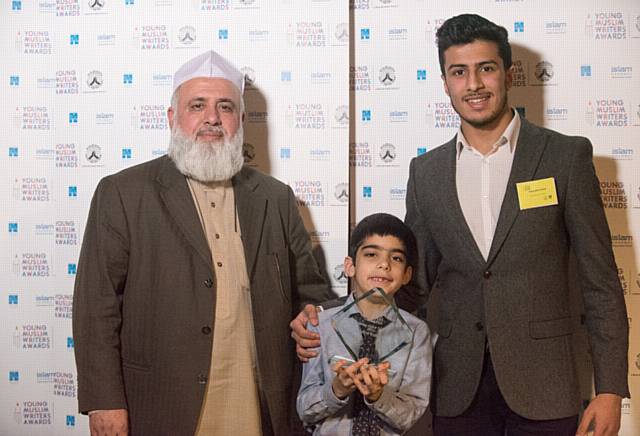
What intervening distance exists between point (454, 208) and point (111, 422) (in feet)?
4.46

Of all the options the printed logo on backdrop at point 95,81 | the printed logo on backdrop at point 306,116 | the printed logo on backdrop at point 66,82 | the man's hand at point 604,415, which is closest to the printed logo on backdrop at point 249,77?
the printed logo on backdrop at point 306,116

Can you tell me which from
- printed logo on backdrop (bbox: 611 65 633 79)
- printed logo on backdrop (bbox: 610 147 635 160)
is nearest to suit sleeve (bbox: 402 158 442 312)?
printed logo on backdrop (bbox: 610 147 635 160)

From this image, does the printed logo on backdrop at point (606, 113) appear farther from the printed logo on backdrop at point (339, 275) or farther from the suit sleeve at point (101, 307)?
the suit sleeve at point (101, 307)

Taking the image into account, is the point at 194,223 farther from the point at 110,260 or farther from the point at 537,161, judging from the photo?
the point at 537,161

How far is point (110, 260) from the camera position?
2279mm

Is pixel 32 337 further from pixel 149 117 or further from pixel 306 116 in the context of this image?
pixel 306 116

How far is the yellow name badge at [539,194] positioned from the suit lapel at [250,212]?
0.93m

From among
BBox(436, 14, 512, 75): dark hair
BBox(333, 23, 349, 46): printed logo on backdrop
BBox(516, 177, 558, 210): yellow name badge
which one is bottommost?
BBox(516, 177, 558, 210): yellow name badge

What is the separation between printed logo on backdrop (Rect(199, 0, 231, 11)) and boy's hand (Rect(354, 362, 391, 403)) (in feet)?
5.95

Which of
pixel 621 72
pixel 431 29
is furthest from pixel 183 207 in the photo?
pixel 621 72

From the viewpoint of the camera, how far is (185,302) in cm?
230

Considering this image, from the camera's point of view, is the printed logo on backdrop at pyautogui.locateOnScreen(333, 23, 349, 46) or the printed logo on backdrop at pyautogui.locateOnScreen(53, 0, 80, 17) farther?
the printed logo on backdrop at pyautogui.locateOnScreen(53, 0, 80, 17)

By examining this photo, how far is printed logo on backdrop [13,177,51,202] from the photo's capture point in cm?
303

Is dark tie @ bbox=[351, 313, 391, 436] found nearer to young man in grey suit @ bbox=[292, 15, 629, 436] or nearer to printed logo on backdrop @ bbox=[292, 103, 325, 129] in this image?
young man in grey suit @ bbox=[292, 15, 629, 436]
